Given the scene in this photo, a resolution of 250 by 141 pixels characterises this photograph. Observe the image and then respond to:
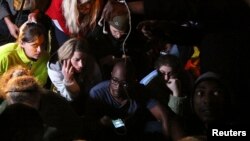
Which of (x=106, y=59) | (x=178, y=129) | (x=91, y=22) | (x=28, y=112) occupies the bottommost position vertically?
(x=178, y=129)

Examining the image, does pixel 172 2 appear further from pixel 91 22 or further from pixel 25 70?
pixel 25 70

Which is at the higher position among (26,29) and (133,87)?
(26,29)

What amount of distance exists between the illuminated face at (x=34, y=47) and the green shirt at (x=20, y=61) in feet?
0.05

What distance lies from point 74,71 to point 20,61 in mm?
229

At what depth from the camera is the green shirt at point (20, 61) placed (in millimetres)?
2008

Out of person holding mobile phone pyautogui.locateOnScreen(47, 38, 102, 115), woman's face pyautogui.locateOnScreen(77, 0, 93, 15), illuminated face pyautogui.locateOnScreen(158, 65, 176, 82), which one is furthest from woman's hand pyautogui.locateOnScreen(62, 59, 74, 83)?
illuminated face pyautogui.locateOnScreen(158, 65, 176, 82)

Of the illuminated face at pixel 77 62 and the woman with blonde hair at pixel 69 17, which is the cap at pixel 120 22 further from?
the illuminated face at pixel 77 62

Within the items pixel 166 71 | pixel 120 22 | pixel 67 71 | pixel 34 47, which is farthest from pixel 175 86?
pixel 34 47

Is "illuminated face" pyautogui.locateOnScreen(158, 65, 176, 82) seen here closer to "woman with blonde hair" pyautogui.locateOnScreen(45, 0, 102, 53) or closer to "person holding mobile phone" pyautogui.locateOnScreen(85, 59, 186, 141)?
"person holding mobile phone" pyautogui.locateOnScreen(85, 59, 186, 141)

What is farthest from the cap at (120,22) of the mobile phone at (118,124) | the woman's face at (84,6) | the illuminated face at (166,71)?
the mobile phone at (118,124)

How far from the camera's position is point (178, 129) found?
1.97m

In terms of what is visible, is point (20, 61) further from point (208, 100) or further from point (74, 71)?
point (208, 100)

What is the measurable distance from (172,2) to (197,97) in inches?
15.7

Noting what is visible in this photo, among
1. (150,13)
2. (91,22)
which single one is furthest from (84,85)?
(150,13)
